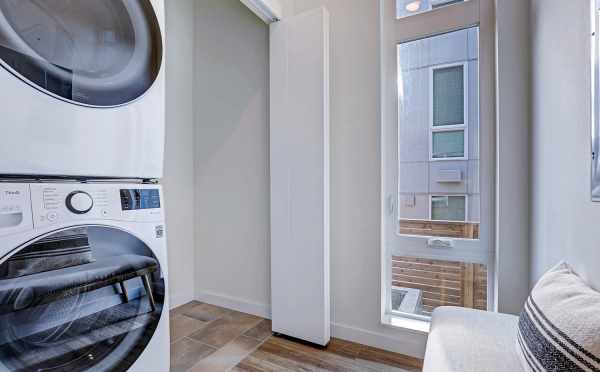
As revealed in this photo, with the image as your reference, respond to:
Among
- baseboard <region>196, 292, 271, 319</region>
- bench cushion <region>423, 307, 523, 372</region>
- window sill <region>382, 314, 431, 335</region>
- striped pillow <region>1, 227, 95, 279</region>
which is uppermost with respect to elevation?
striped pillow <region>1, 227, 95, 279</region>

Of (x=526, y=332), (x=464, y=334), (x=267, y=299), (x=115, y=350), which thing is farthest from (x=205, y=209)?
(x=526, y=332)

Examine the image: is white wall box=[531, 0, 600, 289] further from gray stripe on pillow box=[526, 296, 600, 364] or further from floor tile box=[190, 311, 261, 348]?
floor tile box=[190, 311, 261, 348]

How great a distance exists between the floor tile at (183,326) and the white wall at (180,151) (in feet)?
0.80

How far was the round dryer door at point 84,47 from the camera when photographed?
777 mm

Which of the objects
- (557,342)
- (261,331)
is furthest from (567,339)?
(261,331)

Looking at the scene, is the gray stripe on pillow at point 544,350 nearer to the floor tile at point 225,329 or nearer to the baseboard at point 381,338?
the baseboard at point 381,338

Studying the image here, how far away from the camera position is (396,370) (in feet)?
5.14

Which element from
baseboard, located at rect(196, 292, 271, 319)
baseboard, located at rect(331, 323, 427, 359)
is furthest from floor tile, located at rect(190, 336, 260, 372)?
baseboard, located at rect(331, 323, 427, 359)

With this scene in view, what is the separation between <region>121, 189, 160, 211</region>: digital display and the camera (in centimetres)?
101

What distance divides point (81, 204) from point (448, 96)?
1.95 metres

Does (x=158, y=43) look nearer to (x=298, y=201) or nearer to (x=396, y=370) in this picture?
(x=298, y=201)

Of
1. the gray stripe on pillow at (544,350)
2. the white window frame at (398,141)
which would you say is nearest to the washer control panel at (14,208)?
the gray stripe on pillow at (544,350)

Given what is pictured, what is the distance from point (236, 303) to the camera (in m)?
2.36

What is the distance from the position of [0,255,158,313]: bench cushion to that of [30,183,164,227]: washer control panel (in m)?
0.15
